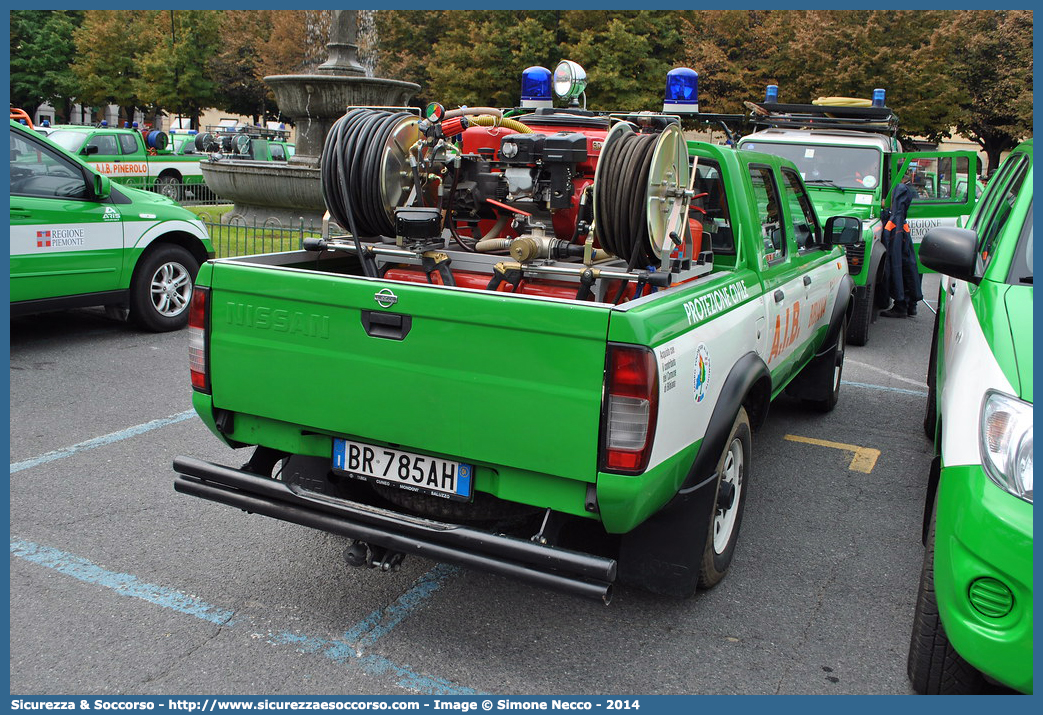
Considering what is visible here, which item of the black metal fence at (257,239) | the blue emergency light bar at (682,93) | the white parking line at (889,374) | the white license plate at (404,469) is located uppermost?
the blue emergency light bar at (682,93)

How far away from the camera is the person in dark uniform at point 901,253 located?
9.98m

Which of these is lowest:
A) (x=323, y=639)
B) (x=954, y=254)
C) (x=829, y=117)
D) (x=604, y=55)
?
(x=323, y=639)

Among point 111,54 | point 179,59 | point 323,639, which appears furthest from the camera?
point 111,54

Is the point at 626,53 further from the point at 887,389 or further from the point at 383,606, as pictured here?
the point at 383,606

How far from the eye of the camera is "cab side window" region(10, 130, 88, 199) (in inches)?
278

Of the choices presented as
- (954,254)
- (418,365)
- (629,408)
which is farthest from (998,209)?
(418,365)

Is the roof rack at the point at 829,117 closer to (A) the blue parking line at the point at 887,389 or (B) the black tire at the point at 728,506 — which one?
Answer: (A) the blue parking line at the point at 887,389

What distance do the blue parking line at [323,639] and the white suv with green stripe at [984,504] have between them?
5.15ft

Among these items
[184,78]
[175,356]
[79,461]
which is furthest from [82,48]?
[79,461]

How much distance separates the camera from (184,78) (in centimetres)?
3894

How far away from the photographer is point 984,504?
264cm

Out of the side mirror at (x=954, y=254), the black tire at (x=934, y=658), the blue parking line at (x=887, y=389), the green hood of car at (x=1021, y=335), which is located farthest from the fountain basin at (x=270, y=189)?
the black tire at (x=934, y=658)

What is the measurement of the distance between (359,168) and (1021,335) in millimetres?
2810

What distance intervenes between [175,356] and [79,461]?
2.55 m
